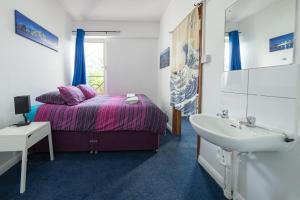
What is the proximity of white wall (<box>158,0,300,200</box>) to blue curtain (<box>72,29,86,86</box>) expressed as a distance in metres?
2.64

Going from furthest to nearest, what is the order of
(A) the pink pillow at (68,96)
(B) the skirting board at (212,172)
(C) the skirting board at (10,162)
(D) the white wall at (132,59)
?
(D) the white wall at (132,59), (A) the pink pillow at (68,96), (C) the skirting board at (10,162), (B) the skirting board at (212,172)

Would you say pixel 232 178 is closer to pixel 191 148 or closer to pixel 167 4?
pixel 191 148

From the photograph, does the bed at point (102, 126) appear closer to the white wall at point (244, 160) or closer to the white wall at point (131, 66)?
the white wall at point (244, 160)

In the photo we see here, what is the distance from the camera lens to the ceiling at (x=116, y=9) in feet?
12.2

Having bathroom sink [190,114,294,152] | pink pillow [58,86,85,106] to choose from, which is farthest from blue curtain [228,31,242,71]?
pink pillow [58,86,85,106]

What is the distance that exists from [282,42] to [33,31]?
9.83 ft

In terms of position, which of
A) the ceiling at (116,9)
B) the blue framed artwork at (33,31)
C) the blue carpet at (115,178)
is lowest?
the blue carpet at (115,178)

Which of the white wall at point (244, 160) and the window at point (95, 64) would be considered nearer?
the white wall at point (244, 160)

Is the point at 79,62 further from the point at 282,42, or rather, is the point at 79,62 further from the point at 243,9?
the point at 282,42

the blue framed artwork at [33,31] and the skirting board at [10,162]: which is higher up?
the blue framed artwork at [33,31]

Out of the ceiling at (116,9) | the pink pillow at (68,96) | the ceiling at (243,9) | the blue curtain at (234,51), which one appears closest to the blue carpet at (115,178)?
the pink pillow at (68,96)

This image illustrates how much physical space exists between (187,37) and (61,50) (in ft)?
8.83

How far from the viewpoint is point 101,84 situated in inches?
201

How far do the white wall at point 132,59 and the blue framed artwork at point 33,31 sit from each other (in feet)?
5.56
